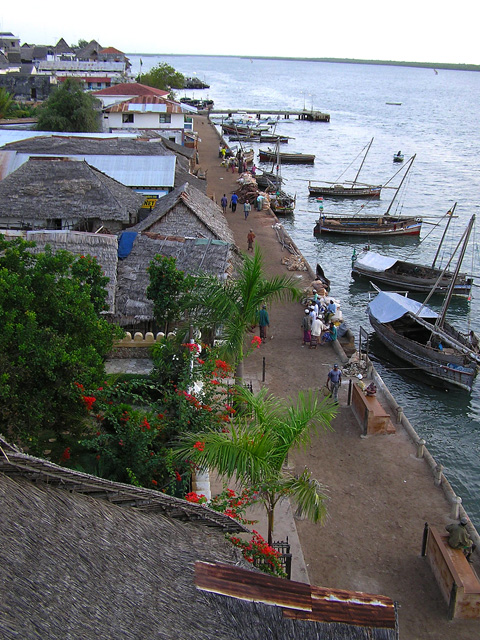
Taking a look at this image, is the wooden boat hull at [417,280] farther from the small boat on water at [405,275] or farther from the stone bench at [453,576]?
the stone bench at [453,576]

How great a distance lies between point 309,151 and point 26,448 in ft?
260

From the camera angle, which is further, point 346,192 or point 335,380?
point 346,192

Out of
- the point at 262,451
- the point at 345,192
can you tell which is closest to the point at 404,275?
the point at 345,192

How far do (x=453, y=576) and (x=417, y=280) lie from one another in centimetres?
2536

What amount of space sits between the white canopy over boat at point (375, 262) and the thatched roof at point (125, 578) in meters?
28.3

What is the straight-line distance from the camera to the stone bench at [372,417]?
1723cm

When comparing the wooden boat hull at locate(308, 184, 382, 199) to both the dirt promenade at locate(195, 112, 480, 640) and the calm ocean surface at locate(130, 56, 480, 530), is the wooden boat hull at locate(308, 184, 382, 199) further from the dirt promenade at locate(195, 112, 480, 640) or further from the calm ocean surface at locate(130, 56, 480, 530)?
the dirt promenade at locate(195, 112, 480, 640)

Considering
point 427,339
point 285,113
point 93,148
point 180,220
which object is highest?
point 285,113

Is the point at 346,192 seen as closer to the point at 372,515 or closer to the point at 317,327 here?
the point at 317,327

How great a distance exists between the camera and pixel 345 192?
5872cm

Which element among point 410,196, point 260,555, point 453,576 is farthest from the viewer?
point 410,196

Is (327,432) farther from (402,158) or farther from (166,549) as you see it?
(402,158)

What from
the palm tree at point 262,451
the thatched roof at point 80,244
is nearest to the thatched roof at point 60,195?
the thatched roof at point 80,244

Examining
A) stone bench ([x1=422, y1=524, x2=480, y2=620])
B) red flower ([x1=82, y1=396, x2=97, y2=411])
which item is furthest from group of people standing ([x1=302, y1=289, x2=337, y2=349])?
red flower ([x1=82, y1=396, x2=97, y2=411])
